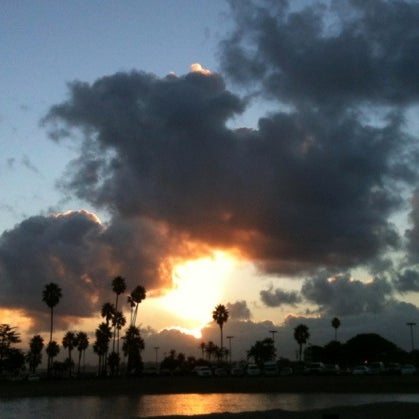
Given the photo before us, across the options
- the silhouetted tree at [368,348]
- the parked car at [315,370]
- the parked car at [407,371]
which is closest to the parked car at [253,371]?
the parked car at [315,370]

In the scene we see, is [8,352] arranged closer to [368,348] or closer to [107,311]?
[107,311]

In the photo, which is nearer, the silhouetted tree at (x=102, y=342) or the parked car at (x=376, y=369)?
the parked car at (x=376, y=369)

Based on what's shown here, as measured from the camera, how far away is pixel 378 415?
41.0m

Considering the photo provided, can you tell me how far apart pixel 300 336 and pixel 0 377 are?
240ft

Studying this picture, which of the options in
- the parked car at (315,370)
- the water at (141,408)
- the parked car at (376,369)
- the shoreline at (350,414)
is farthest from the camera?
the parked car at (376,369)

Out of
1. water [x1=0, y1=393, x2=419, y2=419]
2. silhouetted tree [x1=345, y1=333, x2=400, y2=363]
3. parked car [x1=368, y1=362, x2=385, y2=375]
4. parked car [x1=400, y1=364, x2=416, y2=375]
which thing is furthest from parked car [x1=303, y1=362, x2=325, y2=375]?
silhouetted tree [x1=345, y1=333, x2=400, y2=363]

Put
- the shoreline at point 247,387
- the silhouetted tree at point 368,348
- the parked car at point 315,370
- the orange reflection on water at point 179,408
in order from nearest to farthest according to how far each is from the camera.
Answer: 1. the orange reflection on water at point 179,408
2. the shoreline at point 247,387
3. the parked car at point 315,370
4. the silhouetted tree at point 368,348

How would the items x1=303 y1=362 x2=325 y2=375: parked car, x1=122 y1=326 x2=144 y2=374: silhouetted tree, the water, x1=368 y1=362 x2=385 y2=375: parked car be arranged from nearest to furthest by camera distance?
the water, x1=303 y1=362 x2=325 y2=375: parked car, x1=368 y1=362 x2=385 y2=375: parked car, x1=122 y1=326 x2=144 y2=374: silhouetted tree

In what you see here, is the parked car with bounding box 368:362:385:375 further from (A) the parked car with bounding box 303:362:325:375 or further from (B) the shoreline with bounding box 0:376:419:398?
(B) the shoreline with bounding box 0:376:419:398

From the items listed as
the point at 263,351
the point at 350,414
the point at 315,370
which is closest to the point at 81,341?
the point at 263,351

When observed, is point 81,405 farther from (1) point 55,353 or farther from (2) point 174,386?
(1) point 55,353

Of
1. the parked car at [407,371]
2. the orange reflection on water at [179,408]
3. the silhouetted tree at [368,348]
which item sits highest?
the silhouetted tree at [368,348]

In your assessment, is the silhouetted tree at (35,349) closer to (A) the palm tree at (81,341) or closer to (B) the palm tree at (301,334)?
(A) the palm tree at (81,341)

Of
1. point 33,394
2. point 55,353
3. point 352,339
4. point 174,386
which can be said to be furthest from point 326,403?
point 352,339
